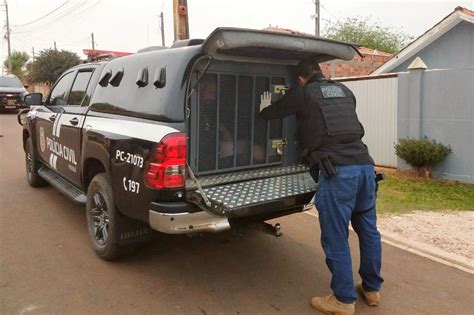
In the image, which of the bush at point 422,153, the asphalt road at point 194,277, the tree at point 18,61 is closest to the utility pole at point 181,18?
the bush at point 422,153

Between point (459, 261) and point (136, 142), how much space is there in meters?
3.36

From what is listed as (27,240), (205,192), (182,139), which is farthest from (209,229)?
(27,240)

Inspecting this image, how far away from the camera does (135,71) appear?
3795 mm

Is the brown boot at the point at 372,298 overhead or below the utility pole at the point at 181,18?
below

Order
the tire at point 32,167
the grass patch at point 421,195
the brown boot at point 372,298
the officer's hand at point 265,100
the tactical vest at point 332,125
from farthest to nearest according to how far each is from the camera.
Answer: the tire at point 32,167 < the grass patch at point 421,195 < the officer's hand at point 265,100 < the brown boot at point 372,298 < the tactical vest at point 332,125

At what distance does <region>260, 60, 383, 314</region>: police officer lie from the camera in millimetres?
3113

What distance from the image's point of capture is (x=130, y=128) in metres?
3.51

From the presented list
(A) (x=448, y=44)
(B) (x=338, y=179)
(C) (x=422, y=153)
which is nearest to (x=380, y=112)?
(C) (x=422, y=153)

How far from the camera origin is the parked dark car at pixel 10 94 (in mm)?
18734

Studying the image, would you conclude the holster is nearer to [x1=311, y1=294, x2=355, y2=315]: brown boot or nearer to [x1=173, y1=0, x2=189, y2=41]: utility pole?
[x1=311, y1=294, x2=355, y2=315]: brown boot

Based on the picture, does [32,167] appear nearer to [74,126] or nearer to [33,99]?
[33,99]

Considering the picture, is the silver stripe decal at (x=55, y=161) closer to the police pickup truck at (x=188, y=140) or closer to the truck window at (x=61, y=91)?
the police pickup truck at (x=188, y=140)

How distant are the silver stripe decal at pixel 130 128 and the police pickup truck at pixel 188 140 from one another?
0.01 m

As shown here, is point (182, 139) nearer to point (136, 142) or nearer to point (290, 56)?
point (136, 142)
